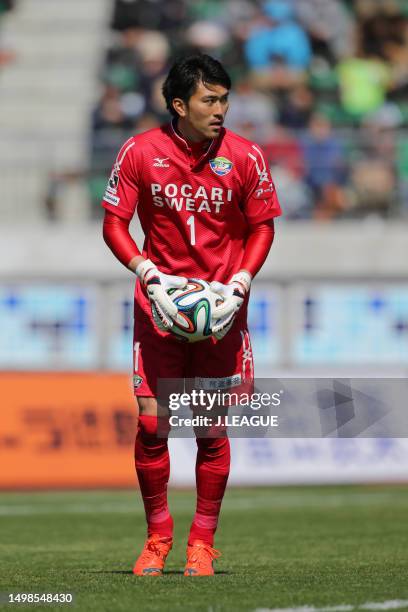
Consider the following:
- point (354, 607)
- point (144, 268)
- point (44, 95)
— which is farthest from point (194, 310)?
point (44, 95)

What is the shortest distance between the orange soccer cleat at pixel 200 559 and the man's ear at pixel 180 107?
78.5 inches

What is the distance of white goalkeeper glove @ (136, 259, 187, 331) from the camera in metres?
6.36

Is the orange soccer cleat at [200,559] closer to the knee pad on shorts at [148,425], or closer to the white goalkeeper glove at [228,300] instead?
the knee pad on shorts at [148,425]

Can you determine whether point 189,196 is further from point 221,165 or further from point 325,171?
point 325,171

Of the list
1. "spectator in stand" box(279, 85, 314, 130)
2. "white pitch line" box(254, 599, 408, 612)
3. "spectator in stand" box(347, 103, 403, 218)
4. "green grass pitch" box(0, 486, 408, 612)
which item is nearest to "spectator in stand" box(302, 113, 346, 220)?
"spectator in stand" box(347, 103, 403, 218)

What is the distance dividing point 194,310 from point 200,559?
118 cm

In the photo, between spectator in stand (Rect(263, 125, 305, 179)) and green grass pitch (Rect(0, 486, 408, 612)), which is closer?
green grass pitch (Rect(0, 486, 408, 612))

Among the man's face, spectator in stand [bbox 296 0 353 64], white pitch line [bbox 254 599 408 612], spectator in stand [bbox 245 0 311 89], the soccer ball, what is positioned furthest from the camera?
spectator in stand [bbox 296 0 353 64]

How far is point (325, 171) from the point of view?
17.0m

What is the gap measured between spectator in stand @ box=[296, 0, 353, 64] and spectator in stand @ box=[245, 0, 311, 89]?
0.19m

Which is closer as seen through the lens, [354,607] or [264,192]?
[354,607]

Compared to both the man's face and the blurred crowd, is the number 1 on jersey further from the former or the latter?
the blurred crowd

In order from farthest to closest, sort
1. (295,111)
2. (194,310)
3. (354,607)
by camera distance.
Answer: (295,111) < (194,310) < (354,607)

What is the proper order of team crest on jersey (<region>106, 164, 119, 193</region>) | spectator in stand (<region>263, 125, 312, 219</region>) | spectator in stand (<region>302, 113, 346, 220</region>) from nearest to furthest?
team crest on jersey (<region>106, 164, 119, 193</region>)
spectator in stand (<region>263, 125, 312, 219</region>)
spectator in stand (<region>302, 113, 346, 220</region>)
